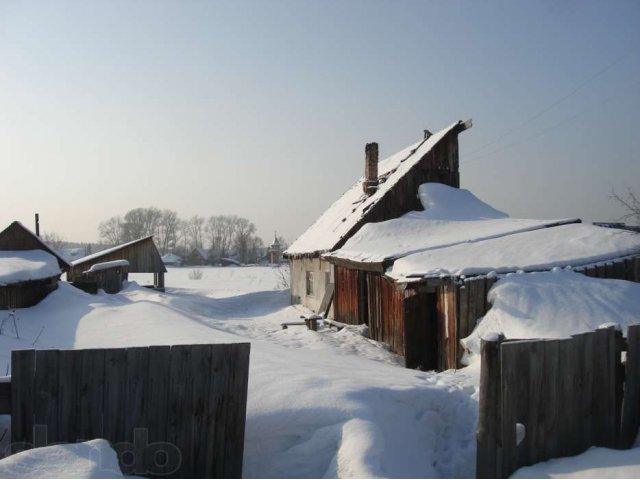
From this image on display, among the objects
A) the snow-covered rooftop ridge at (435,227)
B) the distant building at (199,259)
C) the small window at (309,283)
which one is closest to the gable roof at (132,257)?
the small window at (309,283)

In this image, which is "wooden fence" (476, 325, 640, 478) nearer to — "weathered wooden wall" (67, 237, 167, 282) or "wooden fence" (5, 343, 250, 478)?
"wooden fence" (5, 343, 250, 478)

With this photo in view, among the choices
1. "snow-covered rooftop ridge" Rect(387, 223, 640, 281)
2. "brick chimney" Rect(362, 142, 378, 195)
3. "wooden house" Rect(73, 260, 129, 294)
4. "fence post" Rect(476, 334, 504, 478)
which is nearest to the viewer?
"fence post" Rect(476, 334, 504, 478)

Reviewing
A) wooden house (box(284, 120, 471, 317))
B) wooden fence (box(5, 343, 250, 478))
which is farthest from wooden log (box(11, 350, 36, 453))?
wooden house (box(284, 120, 471, 317))

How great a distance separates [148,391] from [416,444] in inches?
107

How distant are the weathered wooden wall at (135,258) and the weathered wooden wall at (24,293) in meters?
14.0

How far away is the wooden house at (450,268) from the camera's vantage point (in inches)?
363

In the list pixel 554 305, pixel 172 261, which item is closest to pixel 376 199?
pixel 554 305

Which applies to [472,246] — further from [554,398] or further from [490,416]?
[490,416]

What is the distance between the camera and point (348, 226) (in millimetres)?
16562

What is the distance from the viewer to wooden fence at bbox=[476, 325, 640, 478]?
4074 mm

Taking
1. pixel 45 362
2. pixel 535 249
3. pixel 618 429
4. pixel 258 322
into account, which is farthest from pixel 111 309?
pixel 618 429

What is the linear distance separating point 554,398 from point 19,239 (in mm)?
24029

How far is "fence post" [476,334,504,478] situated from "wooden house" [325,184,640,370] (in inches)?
198

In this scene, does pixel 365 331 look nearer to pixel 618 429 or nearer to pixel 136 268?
pixel 618 429
